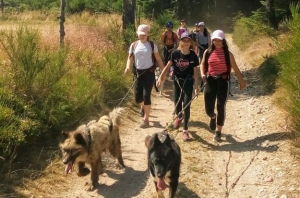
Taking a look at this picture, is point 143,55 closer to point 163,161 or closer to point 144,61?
point 144,61

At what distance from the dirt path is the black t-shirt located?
51.9 inches

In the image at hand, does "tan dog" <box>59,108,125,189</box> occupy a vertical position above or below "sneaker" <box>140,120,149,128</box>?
above

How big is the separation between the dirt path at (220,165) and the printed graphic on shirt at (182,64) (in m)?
1.41

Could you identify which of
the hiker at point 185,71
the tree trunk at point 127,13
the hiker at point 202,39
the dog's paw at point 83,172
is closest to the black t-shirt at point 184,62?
the hiker at point 185,71

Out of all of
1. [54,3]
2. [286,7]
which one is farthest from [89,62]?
[54,3]

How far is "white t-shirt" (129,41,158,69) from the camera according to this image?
286 inches

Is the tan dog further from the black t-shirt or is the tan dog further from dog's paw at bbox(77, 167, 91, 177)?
the black t-shirt

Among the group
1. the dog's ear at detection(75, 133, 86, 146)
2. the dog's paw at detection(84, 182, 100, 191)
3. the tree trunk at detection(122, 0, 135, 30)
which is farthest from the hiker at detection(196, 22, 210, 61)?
the dog's ear at detection(75, 133, 86, 146)

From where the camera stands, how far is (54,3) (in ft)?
124

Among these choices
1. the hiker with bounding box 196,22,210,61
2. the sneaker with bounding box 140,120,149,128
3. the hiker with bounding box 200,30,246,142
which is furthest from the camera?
the hiker with bounding box 196,22,210,61

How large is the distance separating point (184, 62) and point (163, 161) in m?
2.75

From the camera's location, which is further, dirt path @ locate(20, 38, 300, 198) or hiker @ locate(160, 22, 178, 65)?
hiker @ locate(160, 22, 178, 65)

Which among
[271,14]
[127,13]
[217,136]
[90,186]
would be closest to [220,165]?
[217,136]

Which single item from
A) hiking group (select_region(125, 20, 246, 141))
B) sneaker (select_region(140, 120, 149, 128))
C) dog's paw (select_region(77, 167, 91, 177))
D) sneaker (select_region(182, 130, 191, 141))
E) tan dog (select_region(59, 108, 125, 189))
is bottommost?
sneaker (select_region(140, 120, 149, 128))
